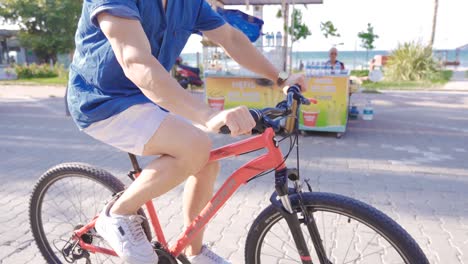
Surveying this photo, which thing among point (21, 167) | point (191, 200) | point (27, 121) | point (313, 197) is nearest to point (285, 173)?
point (313, 197)

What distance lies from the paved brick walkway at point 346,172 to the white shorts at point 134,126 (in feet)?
4.60

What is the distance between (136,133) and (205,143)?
1.02 ft

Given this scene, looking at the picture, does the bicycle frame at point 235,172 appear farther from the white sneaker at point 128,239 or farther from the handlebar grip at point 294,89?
the handlebar grip at point 294,89

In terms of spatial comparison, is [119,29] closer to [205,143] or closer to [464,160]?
[205,143]


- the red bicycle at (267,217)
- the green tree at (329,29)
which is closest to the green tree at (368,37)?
the green tree at (329,29)

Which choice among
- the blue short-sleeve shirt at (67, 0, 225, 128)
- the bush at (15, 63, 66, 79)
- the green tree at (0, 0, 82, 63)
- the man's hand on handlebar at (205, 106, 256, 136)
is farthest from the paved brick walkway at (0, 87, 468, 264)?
the green tree at (0, 0, 82, 63)

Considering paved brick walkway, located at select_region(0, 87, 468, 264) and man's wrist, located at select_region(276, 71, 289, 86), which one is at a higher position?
man's wrist, located at select_region(276, 71, 289, 86)

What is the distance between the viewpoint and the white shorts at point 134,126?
1.74m

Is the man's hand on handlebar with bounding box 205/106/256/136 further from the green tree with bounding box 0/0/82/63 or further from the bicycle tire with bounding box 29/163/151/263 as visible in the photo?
the green tree with bounding box 0/0/82/63

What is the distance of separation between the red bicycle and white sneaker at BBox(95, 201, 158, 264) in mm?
121

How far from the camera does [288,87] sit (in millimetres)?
1920

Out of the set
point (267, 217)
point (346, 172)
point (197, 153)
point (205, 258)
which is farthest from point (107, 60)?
point (346, 172)

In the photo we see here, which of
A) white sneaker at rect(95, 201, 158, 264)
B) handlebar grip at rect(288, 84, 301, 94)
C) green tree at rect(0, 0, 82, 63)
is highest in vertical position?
green tree at rect(0, 0, 82, 63)

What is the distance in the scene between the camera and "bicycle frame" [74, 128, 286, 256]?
5.66ft
